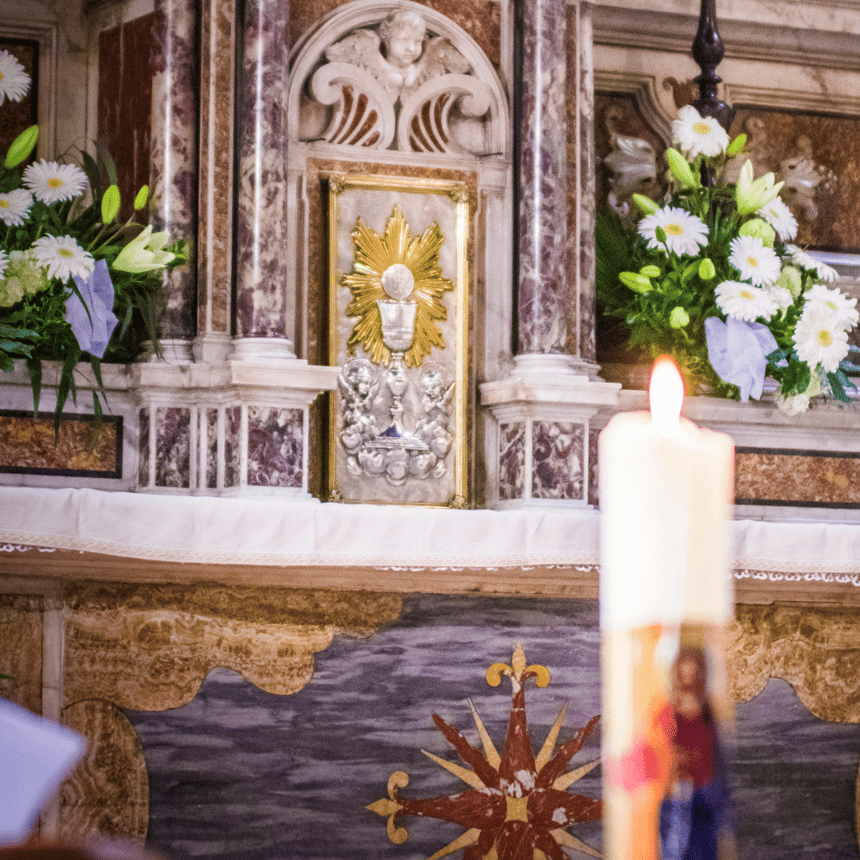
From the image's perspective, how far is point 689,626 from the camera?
54 cm

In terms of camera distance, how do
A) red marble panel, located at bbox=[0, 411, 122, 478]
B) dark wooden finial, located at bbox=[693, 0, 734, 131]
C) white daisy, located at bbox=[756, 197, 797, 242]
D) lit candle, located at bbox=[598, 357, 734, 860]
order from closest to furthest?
lit candle, located at bbox=[598, 357, 734, 860], red marble panel, located at bbox=[0, 411, 122, 478], white daisy, located at bbox=[756, 197, 797, 242], dark wooden finial, located at bbox=[693, 0, 734, 131]

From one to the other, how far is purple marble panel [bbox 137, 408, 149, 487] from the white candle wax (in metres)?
4.30

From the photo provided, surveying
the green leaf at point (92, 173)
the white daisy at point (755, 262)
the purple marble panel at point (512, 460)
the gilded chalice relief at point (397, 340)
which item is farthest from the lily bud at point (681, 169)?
the green leaf at point (92, 173)

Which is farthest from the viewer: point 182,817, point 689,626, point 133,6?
point 133,6

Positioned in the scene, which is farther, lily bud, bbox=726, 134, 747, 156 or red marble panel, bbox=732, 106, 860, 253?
red marble panel, bbox=732, 106, 860, 253

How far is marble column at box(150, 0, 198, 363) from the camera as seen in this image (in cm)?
488

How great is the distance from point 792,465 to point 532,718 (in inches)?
72.5

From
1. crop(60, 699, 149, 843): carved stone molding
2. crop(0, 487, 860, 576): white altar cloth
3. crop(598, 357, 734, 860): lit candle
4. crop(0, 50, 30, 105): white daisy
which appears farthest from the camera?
crop(0, 50, 30, 105): white daisy

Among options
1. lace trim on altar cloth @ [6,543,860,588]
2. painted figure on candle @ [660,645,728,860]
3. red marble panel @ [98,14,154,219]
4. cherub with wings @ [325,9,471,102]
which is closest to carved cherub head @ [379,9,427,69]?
cherub with wings @ [325,9,471,102]

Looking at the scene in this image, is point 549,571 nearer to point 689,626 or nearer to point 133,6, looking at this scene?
point 133,6

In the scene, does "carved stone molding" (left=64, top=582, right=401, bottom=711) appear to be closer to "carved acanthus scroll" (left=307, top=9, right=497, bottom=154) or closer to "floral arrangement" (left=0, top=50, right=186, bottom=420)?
"floral arrangement" (left=0, top=50, right=186, bottom=420)

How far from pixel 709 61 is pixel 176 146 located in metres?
2.32

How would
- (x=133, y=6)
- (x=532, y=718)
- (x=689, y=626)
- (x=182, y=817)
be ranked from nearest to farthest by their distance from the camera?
(x=689, y=626)
(x=182, y=817)
(x=532, y=718)
(x=133, y=6)

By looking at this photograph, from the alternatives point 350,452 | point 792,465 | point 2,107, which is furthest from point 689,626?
point 2,107
